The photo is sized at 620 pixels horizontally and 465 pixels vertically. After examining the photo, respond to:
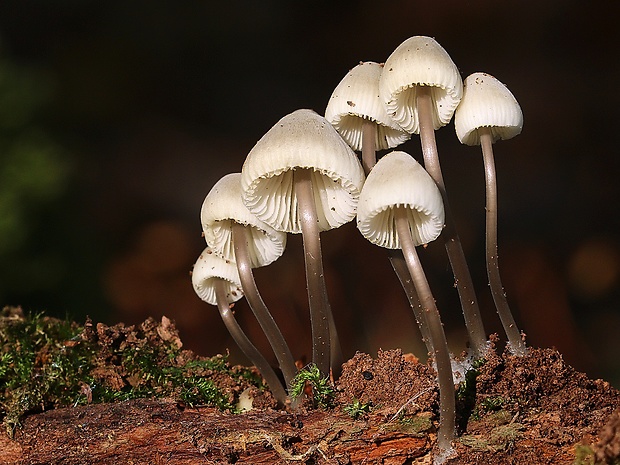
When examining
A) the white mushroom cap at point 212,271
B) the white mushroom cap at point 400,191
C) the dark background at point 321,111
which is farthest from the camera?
the dark background at point 321,111

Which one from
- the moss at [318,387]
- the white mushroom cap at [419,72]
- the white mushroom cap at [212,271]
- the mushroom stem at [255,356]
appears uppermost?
the white mushroom cap at [419,72]

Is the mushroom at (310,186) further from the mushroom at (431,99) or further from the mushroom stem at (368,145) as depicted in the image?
the mushroom at (431,99)

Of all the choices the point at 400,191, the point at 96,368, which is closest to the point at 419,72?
the point at 400,191

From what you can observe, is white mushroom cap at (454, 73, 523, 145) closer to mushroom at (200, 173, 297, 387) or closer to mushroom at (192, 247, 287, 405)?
mushroom at (200, 173, 297, 387)

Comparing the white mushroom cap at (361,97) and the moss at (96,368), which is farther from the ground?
the white mushroom cap at (361,97)

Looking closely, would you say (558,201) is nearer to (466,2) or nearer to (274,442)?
(466,2)

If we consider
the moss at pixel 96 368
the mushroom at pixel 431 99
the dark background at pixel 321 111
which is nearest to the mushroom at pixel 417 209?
the mushroom at pixel 431 99

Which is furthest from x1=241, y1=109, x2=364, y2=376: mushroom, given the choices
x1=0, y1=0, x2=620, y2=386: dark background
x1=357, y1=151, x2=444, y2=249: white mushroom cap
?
x1=0, y1=0, x2=620, y2=386: dark background
